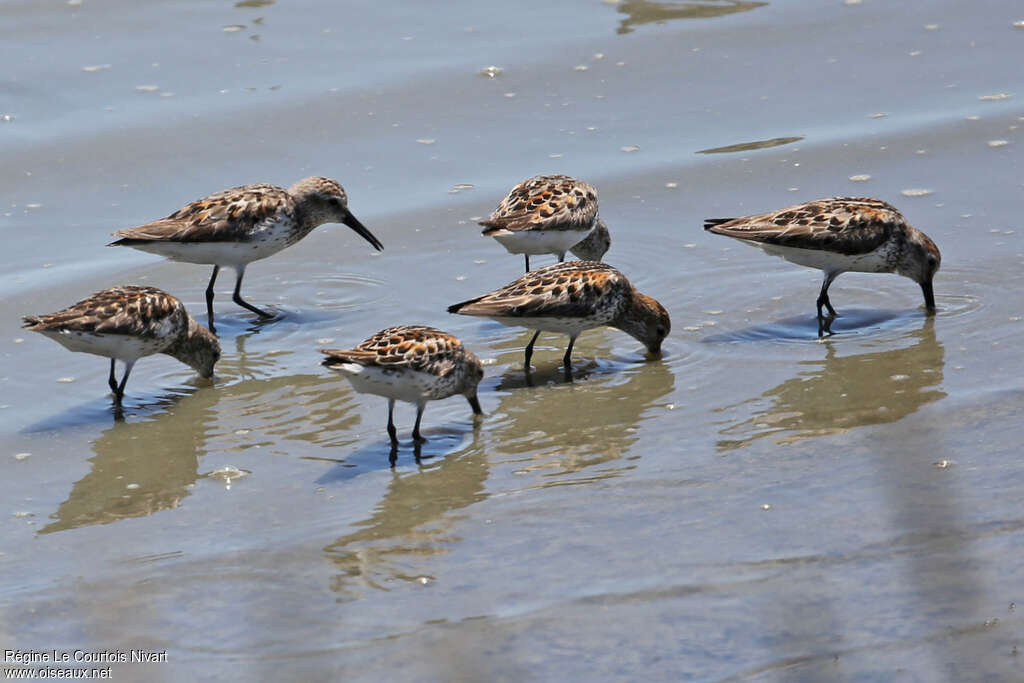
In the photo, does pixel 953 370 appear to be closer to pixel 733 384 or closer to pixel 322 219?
pixel 733 384

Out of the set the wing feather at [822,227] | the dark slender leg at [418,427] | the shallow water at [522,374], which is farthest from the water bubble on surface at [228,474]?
the wing feather at [822,227]

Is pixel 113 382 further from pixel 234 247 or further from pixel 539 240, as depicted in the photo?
pixel 539 240

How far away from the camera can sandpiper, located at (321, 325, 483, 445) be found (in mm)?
8672

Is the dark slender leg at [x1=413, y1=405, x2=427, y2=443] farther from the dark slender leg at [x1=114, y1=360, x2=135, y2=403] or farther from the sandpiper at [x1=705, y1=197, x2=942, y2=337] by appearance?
the sandpiper at [x1=705, y1=197, x2=942, y2=337]

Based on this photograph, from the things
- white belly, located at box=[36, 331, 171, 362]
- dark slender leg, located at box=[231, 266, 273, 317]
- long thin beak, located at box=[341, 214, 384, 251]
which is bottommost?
dark slender leg, located at box=[231, 266, 273, 317]

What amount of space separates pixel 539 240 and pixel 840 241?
2395mm

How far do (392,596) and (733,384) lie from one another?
12.1 feet

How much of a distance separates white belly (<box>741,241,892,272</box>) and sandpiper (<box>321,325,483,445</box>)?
3.04m

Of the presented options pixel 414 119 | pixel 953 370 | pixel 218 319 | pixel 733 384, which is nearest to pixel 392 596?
pixel 733 384

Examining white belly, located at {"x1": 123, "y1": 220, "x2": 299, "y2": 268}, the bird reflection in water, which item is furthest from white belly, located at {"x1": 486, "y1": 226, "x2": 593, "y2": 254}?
the bird reflection in water

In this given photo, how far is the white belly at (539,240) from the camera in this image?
1170 centimetres

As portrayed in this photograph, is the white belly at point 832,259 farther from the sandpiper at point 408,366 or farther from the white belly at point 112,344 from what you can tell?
the white belly at point 112,344

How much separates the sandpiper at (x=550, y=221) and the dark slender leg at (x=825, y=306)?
2.06 m

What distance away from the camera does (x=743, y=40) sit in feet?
58.0
